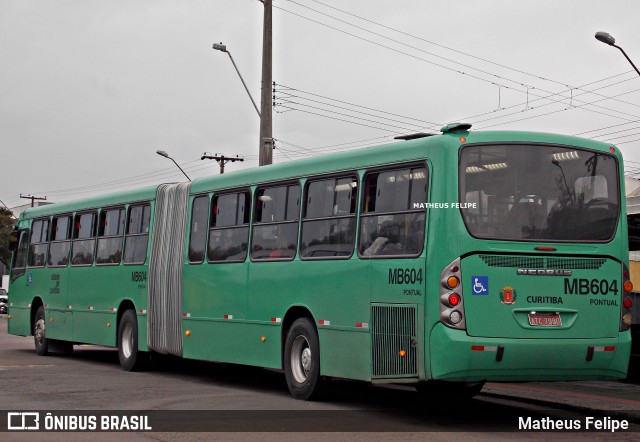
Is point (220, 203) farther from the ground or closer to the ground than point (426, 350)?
farther from the ground

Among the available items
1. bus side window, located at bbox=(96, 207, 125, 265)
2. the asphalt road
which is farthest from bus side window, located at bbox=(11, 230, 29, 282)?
the asphalt road

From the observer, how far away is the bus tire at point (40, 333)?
23.6 m

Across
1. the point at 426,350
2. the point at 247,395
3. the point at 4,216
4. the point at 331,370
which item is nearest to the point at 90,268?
the point at 247,395

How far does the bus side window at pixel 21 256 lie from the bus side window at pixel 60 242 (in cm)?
165

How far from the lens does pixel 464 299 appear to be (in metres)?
11.5

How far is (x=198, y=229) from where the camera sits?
1761 cm

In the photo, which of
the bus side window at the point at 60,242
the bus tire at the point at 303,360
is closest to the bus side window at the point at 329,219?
the bus tire at the point at 303,360

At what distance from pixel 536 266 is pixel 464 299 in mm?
929

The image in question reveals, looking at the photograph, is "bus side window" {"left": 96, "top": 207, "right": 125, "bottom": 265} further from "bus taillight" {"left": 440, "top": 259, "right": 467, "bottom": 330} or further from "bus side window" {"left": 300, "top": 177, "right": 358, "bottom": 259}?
"bus taillight" {"left": 440, "top": 259, "right": 467, "bottom": 330}

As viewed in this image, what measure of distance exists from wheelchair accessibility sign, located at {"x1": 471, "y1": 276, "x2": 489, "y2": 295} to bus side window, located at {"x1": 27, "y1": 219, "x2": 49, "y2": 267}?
14.3 meters

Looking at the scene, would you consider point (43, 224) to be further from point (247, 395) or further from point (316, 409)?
point (316, 409)

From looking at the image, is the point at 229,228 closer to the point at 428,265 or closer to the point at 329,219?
the point at 329,219

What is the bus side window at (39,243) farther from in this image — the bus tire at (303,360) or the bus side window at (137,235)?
the bus tire at (303,360)

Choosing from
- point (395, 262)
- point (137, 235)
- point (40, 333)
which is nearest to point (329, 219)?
point (395, 262)
